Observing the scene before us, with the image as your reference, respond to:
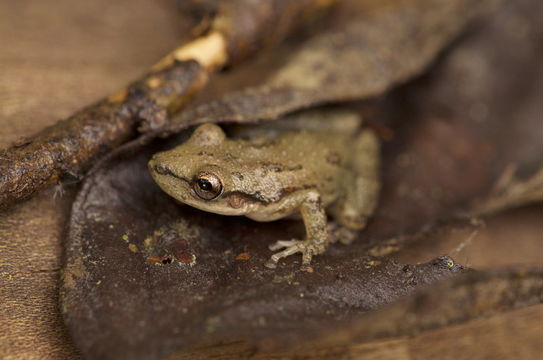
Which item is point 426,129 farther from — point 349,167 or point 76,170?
point 76,170

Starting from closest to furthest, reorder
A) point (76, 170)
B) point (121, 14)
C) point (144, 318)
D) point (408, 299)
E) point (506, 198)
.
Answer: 1. point (408, 299)
2. point (144, 318)
3. point (76, 170)
4. point (506, 198)
5. point (121, 14)

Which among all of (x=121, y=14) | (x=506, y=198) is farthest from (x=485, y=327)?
(x=121, y=14)

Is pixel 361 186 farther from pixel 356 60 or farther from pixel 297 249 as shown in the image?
pixel 297 249

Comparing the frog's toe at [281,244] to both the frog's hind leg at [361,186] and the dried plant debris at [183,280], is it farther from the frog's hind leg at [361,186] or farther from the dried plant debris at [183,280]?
the frog's hind leg at [361,186]

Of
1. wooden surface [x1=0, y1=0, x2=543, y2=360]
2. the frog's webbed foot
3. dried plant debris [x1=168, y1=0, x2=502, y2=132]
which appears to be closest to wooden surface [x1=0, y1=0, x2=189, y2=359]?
wooden surface [x1=0, y1=0, x2=543, y2=360]

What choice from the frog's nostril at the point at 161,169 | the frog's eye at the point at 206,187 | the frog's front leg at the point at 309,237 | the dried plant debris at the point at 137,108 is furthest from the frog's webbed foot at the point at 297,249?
the dried plant debris at the point at 137,108

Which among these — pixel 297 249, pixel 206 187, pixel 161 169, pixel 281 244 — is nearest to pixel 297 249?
pixel 297 249

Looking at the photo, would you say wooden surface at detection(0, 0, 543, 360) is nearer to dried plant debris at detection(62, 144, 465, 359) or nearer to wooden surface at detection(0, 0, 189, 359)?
wooden surface at detection(0, 0, 189, 359)
